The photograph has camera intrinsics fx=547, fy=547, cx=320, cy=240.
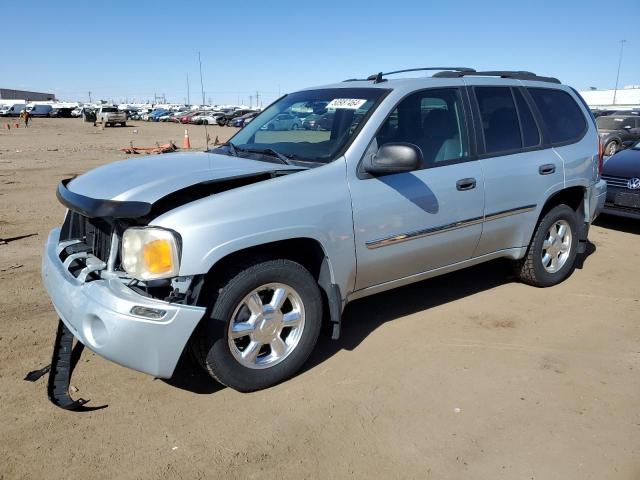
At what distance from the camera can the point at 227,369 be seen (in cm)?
310

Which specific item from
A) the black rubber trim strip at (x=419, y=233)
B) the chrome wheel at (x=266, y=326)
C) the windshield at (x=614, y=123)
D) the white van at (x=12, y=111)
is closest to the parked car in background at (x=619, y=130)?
the windshield at (x=614, y=123)

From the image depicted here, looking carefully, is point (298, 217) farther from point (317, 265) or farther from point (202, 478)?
point (202, 478)

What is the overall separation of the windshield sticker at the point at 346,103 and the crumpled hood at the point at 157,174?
737mm

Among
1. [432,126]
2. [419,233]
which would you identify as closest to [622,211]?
[432,126]

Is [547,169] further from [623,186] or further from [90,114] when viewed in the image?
[90,114]

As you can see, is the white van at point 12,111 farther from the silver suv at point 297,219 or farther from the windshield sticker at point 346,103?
the windshield sticker at point 346,103

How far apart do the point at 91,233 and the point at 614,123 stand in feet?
62.9

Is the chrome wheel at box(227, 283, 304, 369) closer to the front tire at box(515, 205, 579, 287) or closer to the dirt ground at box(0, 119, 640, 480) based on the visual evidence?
the dirt ground at box(0, 119, 640, 480)

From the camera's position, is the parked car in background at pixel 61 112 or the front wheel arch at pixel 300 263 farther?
the parked car in background at pixel 61 112

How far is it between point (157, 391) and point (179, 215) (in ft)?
3.80

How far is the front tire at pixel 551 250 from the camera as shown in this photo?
4875 millimetres

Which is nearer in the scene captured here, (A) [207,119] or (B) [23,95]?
(A) [207,119]

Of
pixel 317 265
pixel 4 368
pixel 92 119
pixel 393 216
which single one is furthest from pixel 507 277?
pixel 92 119

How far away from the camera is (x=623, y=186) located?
7645 mm
